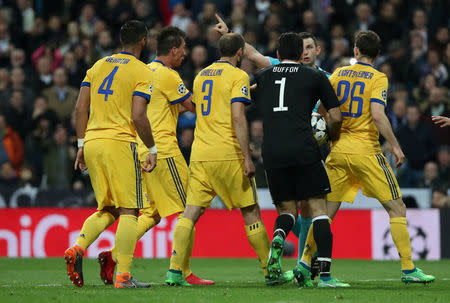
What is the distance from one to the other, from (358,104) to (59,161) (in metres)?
7.92

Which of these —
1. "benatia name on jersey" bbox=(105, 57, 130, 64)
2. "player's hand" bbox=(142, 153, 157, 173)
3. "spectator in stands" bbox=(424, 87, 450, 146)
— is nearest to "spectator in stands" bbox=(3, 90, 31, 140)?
"spectator in stands" bbox=(424, 87, 450, 146)

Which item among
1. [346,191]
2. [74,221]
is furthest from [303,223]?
[74,221]

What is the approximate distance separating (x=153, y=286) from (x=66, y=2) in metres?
12.0

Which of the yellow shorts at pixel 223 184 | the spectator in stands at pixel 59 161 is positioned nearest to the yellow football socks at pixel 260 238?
the yellow shorts at pixel 223 184

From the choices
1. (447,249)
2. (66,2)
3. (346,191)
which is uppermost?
(66,2)

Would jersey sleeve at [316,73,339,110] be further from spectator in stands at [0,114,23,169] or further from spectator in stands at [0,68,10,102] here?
spectator in stands at [0,68,10,102]

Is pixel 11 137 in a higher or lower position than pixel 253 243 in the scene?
higher

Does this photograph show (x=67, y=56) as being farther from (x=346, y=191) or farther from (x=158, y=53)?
(x=346, y=191)

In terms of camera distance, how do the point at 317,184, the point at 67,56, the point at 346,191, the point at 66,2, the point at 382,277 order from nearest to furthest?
the point at 317,184 < the point at 346,191 < the point at 382,277 < the point at 67,56 < the point at 66,2

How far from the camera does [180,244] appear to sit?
8430 millimetres

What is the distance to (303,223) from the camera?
9109 millimetres

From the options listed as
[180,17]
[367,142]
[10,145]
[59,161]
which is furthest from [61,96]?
[367,142]

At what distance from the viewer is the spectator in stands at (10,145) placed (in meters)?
15.7

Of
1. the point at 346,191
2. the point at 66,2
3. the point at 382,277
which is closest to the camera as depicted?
the point at 346,191
